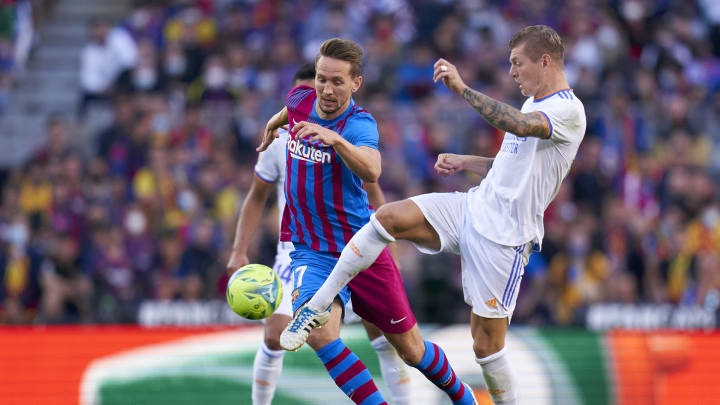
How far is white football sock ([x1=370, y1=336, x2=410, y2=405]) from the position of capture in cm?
706

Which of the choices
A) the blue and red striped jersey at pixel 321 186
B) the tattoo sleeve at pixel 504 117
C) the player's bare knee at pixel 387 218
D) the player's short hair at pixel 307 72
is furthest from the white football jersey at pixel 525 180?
the player's short hair at pixel 307 72

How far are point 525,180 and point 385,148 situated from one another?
7515 mm

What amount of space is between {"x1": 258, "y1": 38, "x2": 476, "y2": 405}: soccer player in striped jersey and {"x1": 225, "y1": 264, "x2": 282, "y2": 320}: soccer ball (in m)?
0.17

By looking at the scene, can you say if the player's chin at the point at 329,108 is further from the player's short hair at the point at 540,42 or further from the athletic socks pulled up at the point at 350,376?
the athletic socks pulled up at the point at 350,376

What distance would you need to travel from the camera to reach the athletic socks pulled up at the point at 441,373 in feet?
20.8

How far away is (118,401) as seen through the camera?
9516 mm

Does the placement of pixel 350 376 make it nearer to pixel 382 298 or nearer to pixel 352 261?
pixel 382 298

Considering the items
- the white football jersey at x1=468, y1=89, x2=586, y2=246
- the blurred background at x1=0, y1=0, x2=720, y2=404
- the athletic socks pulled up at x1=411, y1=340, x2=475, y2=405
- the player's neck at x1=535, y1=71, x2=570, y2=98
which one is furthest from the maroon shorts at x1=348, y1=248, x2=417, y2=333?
the blurred background at x1=0, y1=0, x2=720, y2=404

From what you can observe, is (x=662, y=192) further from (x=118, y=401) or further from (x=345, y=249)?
(x=345, y=249)

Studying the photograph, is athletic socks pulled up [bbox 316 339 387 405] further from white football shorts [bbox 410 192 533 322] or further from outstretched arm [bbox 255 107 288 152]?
outstretched arm [bbox 255 107 288 152]

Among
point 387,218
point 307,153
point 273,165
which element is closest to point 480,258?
point 387,218

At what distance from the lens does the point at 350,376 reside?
6.18m

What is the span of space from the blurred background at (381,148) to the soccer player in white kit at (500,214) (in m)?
3.57

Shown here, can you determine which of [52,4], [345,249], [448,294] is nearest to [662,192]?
[448,294]
